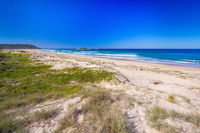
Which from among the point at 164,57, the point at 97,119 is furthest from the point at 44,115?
the point at 164,57

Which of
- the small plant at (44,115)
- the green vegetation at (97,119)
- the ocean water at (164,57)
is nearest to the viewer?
the green vegetation at (97,119)

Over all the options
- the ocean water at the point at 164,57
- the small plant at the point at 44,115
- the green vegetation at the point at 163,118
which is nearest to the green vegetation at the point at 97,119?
the small plant at the point at 44,115

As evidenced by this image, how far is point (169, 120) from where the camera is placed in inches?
106

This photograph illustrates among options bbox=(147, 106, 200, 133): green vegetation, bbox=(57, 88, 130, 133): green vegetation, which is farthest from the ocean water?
bbox=(57, 88, 130, 133): green vegetation

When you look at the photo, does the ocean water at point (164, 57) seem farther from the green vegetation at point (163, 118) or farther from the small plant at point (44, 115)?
the small plant at point (44, 115)

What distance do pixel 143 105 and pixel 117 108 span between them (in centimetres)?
116

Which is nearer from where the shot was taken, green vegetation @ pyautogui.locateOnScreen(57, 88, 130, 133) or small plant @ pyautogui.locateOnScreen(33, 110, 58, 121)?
green vegetation @ pyautogui.locateOnScreen(57, 88, 130, 133)

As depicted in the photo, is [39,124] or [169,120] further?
[169,120]

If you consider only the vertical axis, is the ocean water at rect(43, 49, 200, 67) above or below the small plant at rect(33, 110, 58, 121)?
above

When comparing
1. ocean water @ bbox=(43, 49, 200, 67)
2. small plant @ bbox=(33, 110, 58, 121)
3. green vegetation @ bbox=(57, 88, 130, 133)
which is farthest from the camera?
ocean water @ bbox=(43, 49, 200, 67)

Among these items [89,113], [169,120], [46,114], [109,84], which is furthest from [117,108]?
[109,84]

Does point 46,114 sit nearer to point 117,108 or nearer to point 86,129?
point 86,129

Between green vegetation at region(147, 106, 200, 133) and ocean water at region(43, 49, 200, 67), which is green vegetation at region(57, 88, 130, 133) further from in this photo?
ocean water at region(43, 49, 200, 67)

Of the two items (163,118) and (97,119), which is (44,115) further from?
(163,118)
